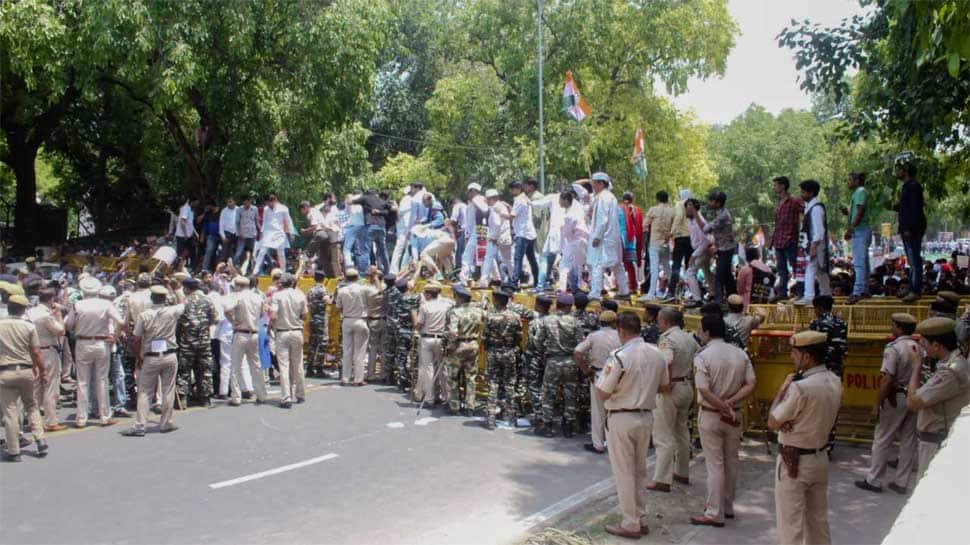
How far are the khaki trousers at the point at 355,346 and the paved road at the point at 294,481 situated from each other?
79.2 inches

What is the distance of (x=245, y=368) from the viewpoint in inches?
487

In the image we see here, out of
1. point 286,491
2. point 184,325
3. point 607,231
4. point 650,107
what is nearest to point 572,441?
point 607,231

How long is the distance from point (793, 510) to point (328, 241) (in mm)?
12180

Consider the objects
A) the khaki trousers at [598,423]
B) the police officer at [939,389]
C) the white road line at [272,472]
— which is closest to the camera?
the police officer at [939,389]

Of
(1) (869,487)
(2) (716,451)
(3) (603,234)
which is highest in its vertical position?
(3) (603,234)

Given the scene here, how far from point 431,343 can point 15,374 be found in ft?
17.9

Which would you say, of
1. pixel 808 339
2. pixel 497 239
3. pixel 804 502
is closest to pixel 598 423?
pixel 804 502

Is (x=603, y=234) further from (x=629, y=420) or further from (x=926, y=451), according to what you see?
(x=926, y=451)

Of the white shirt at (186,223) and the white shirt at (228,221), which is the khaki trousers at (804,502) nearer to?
the white shirt at (228,221)

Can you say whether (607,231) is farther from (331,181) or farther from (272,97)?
(331,181)

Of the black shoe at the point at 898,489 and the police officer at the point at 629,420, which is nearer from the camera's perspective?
the police officer at the point at 629,420

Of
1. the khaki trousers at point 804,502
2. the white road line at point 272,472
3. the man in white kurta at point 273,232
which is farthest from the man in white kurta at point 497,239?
the khaki trousers at point 804,502

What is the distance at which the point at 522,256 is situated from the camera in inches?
532

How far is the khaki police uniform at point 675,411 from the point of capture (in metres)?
8.44
